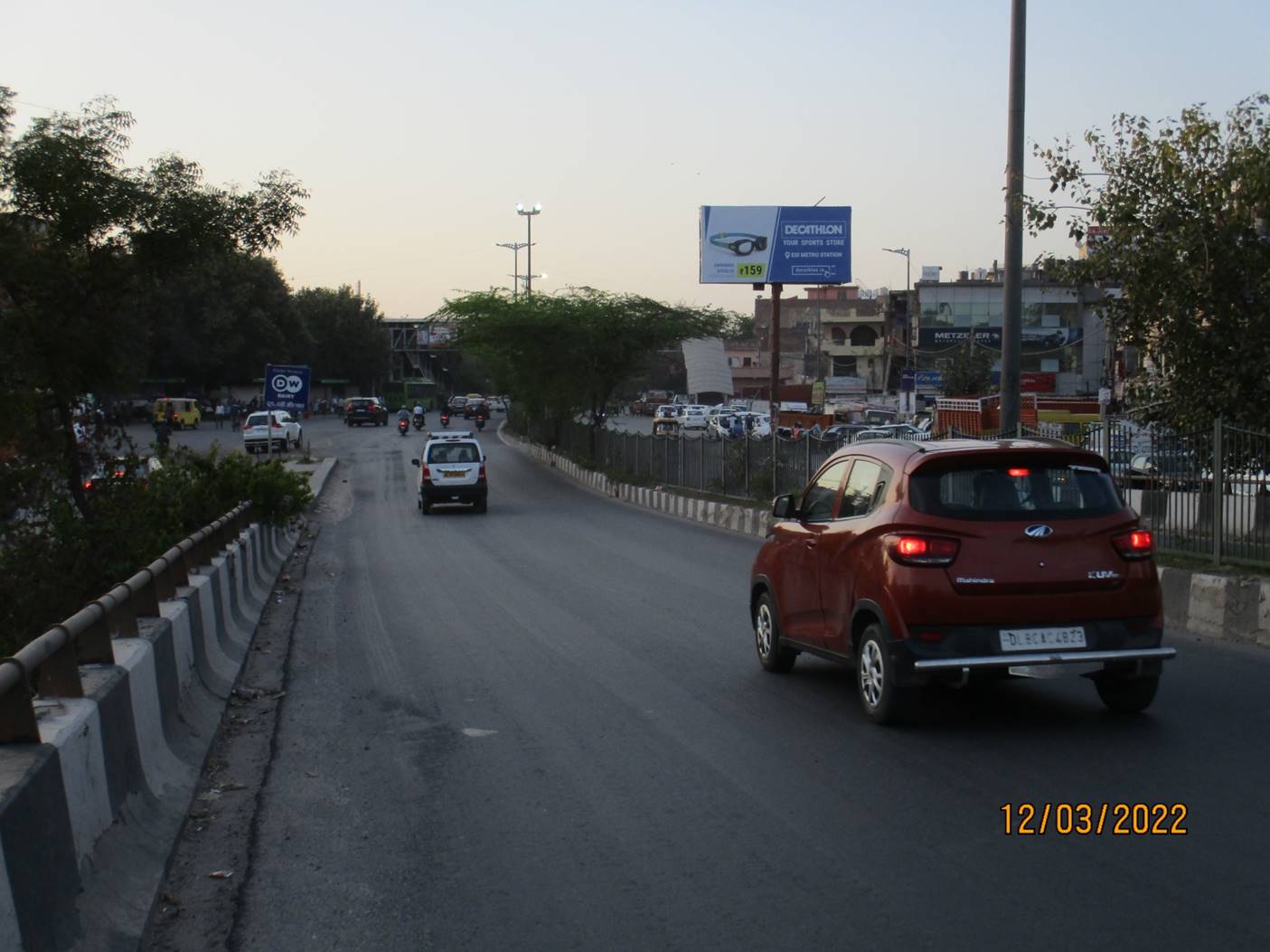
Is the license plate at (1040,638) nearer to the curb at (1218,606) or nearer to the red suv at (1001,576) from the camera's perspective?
the red suv at (1001,576)

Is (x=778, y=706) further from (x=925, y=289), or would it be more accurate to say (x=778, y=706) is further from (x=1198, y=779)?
(x=925, y=289)

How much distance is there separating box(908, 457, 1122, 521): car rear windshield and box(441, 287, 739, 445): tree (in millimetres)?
39494

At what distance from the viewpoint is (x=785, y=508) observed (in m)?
9.46

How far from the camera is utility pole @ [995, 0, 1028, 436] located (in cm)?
1627

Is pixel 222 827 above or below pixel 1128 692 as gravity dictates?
below

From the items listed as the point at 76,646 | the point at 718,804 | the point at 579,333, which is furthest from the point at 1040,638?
the point at 579,333

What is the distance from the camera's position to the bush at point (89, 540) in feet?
31.9

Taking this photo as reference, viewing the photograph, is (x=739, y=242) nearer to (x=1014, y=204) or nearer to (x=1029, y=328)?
(x=1014, y=204)

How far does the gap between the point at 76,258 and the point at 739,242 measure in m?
30.6

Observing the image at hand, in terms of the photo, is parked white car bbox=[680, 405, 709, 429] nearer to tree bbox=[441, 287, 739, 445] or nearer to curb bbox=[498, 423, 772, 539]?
tree bbox=[441, 287, 739, 445]
